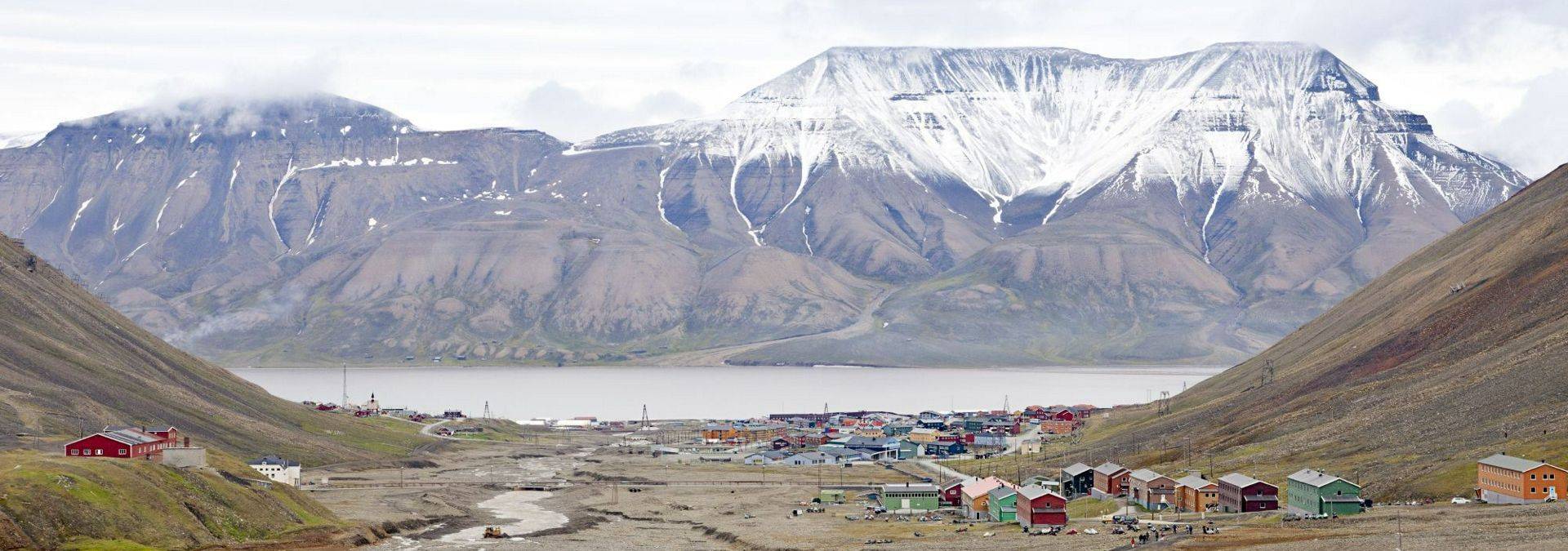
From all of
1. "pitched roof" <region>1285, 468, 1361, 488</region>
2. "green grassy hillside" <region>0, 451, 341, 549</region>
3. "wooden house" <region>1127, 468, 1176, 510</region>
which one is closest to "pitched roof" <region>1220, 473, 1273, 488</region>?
"pitched roof" <region>1285, 468, 1361, 488</region>

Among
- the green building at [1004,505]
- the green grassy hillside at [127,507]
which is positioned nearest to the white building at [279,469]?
the green grassy hillside at [127,507]

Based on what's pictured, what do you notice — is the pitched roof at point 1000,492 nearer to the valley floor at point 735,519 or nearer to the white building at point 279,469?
the valley floor at point 735,519

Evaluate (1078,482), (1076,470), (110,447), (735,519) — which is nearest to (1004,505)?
(1078,482)

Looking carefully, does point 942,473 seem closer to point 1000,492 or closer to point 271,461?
point 1000,492

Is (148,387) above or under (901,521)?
above

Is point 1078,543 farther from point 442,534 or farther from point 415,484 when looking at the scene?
point 415,484

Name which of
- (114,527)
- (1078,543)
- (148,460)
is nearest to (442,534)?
(148,460)

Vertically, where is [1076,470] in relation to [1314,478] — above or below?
above

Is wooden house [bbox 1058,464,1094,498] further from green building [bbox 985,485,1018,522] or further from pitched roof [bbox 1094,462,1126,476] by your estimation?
green building [bbox 985,485,1018,522]
